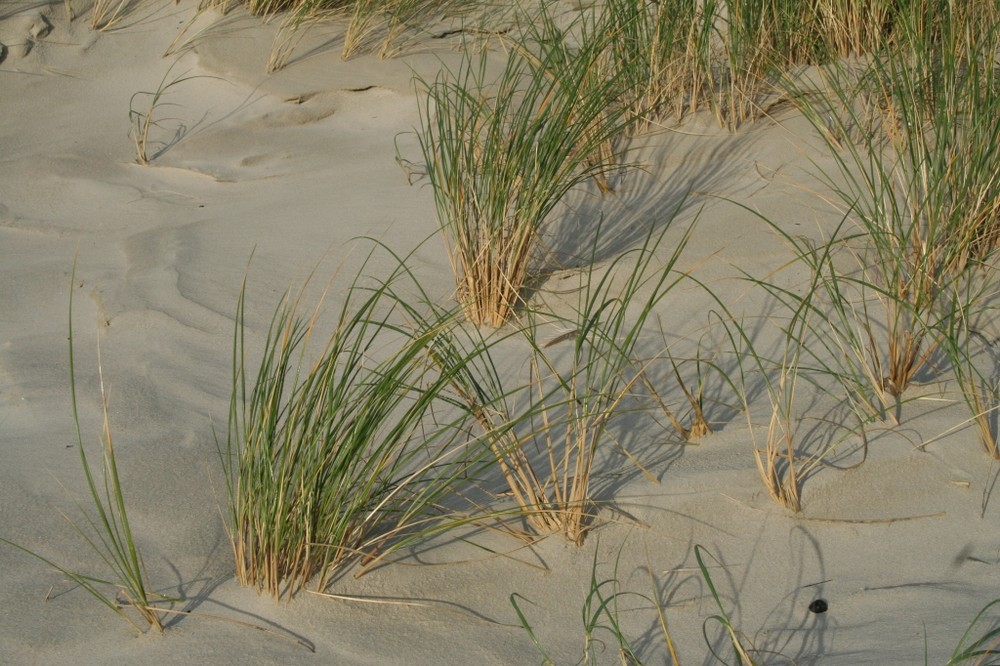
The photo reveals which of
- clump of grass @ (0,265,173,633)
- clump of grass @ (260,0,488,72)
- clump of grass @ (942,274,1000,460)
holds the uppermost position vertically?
clump of grass @ (260,0,488,72)

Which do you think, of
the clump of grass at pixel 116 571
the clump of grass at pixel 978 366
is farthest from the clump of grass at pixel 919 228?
the clump of grass at pixel 116 571

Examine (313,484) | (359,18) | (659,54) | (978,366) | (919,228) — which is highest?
(359,18)

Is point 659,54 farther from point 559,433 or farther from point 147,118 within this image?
point 147,118

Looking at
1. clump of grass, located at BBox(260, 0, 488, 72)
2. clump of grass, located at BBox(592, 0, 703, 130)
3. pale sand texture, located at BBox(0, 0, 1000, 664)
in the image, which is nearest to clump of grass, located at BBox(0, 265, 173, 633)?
pale sand texture, located at BBox(0, 0, 1000, 664)

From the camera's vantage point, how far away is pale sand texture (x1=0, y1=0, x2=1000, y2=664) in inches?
62.2

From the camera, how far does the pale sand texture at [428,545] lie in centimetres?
158

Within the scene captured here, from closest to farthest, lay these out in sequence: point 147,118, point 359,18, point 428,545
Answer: point 428,545, point 147,118, point 359,18

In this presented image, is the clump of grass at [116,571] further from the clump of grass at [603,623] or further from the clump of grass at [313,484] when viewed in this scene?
the clump of grass at [603,623]

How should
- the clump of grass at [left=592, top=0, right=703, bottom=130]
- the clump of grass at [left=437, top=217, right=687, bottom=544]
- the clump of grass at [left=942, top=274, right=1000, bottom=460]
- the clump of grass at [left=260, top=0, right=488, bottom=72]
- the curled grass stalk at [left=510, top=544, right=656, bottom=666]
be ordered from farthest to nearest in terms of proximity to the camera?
the clump of grass at [left=260, top=0, right=488, bottom=72]
the clump of grass at [left=592, top=0, right=703, bottom=130]
the clump of grass at [left=942, top=274, right=1000, bottom=460]
the clump of grass at [left=437, top=217, right=687, bottom=544]
the curled grass stalk at [left=510, top=544, right=656, bottom=666]

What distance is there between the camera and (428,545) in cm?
178

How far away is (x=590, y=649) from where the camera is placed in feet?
4.93

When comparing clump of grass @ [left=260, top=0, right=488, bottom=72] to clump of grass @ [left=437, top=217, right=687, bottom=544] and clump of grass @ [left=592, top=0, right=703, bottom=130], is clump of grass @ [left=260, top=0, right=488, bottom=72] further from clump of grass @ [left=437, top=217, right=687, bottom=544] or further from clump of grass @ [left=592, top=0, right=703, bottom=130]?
clump of grass @ [left=437, top=217, right=687, bottom=544]

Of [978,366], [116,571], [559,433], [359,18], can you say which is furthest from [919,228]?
[359,18]

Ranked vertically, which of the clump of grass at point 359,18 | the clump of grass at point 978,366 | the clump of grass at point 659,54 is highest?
the clump of grass at point 359,18
